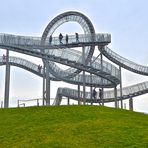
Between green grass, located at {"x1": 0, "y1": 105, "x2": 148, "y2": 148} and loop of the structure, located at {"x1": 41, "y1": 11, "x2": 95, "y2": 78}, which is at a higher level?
loop of the structure, located at {"x1": 41, "y1": 11, "x2": 95, "y2": 78}

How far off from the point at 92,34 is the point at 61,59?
24.0 ft

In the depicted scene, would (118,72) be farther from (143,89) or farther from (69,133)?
(69,133)

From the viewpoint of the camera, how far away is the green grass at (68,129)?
19000mm

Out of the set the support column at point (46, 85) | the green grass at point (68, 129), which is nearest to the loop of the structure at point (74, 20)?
the support column at point (46, 85)

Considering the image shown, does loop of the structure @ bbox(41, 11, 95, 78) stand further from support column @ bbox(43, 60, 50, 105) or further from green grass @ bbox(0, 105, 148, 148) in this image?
green grass @ bbox(0, 105, 148, 148)

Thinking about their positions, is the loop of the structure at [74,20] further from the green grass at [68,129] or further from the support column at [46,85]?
the green grass at [68,129]

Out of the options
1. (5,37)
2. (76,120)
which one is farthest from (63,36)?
(76,120)

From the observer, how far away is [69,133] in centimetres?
2097

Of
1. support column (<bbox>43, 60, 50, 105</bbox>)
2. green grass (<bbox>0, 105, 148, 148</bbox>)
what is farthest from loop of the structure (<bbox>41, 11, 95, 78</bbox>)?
green grass (<bbox>0, 105, 148, 148</bbox>)

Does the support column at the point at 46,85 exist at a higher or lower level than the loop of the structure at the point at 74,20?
lower

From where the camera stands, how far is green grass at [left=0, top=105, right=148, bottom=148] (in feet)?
62.3

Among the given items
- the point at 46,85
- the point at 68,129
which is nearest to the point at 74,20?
→ the point at 46,85

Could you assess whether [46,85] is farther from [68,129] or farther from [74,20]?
[68,129]

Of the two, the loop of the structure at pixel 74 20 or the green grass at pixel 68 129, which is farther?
the loop of the structure at pixel 74 20
